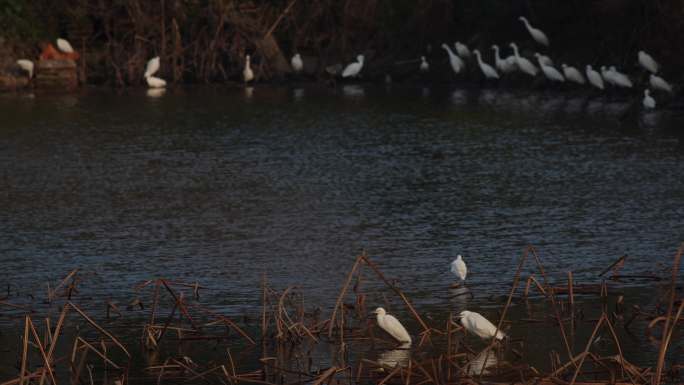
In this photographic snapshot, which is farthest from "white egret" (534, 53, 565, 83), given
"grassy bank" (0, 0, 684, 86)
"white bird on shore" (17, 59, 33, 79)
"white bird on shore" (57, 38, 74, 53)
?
"white bird on shore" (17, 59, 33, 79)

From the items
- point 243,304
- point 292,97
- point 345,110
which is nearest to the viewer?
point 243,304

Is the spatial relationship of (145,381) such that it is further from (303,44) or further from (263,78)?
(303,44)

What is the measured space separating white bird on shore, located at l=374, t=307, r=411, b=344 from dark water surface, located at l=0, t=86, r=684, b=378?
127 centimetres

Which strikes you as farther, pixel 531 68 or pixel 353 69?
pixel 353 69

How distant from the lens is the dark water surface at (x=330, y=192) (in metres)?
14.9

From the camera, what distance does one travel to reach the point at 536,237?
1647 centimetres

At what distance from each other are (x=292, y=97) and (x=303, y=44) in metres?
6.82

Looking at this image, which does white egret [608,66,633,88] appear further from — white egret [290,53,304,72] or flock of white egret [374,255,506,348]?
flock of white egret [374,255,506,348]

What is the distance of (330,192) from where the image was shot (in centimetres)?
2020

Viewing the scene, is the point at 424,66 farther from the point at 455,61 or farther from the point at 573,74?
the point at 573,74

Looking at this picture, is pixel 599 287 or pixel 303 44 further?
pixel 303 44

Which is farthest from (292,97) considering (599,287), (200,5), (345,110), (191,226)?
(599,287)

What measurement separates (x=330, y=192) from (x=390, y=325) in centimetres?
888

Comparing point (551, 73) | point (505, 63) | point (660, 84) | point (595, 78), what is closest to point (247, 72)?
point (505, 63)
